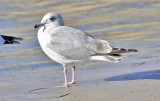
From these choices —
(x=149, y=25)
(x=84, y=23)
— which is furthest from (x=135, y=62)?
(x=84, y=23)

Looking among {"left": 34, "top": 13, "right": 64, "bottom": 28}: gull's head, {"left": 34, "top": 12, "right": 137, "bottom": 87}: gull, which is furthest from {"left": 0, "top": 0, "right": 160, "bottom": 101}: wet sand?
{"left": 34, "top": 13, "right": 64, "bottom": 28}: gull's head

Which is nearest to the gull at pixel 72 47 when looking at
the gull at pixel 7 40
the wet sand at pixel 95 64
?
the wet sand at pixel 95 64

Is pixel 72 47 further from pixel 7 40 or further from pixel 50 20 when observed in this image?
pixel 7 40

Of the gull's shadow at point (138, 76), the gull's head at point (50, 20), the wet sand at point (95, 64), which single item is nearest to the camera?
the wet sand at point (95, 64)

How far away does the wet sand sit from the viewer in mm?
6137

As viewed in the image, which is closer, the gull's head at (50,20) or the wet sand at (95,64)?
the wet sand at (95,64)

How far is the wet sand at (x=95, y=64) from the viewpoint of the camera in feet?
20.1

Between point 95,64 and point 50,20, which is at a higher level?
point 50,20

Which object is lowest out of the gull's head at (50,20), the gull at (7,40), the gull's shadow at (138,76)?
the gull's shadow at (138,76)

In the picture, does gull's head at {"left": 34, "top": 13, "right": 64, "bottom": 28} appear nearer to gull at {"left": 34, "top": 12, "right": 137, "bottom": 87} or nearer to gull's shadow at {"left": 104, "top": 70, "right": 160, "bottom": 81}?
gull at {"left": 34, "top": 12, "right": 137, "bottom": 87}

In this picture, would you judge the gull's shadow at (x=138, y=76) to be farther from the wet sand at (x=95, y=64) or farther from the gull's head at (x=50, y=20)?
the gull's head at (x=50, y=20)

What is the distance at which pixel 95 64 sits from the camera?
312 inches

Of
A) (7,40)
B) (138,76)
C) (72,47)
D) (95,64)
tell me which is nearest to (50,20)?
(72,47)

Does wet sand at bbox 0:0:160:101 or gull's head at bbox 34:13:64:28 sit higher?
gull's head at bbox 34:13:64:28
